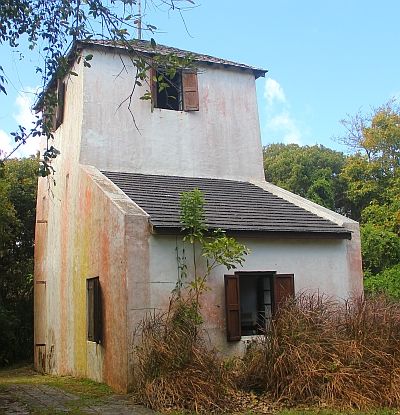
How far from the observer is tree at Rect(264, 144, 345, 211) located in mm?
31609

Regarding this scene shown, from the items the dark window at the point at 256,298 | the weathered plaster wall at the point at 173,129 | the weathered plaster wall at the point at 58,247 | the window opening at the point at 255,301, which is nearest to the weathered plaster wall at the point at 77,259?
the weathered plaster wall at the point at 58,247

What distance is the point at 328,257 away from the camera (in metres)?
13.0

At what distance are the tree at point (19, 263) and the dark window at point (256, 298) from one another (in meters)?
10.00

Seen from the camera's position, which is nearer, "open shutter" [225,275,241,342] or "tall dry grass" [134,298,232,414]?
"tall dry grass" [134,298,232,414]

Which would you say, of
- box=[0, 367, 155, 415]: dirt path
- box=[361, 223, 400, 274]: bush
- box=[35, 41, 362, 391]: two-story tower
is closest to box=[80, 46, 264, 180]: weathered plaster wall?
box=[35, 41, 362, 391]: two-story tower

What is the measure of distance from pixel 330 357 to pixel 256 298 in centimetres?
427

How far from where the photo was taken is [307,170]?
106 feet

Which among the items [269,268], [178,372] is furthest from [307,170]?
[178,372]

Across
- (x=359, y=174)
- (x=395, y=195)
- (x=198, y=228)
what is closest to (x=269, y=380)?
(x=198, y=228)

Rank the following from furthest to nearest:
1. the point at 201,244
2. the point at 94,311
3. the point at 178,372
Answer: the point at 94,311, the point at 201,244, the point at 178,372

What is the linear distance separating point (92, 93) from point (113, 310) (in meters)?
6.85

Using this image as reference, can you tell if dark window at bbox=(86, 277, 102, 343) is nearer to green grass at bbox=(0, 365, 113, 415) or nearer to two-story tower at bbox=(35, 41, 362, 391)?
two-story tower at bbox=(35, 41, 362, 391)

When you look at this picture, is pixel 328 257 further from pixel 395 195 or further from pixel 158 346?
pixel 395 195

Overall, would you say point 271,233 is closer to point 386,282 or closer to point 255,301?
point 255,301
